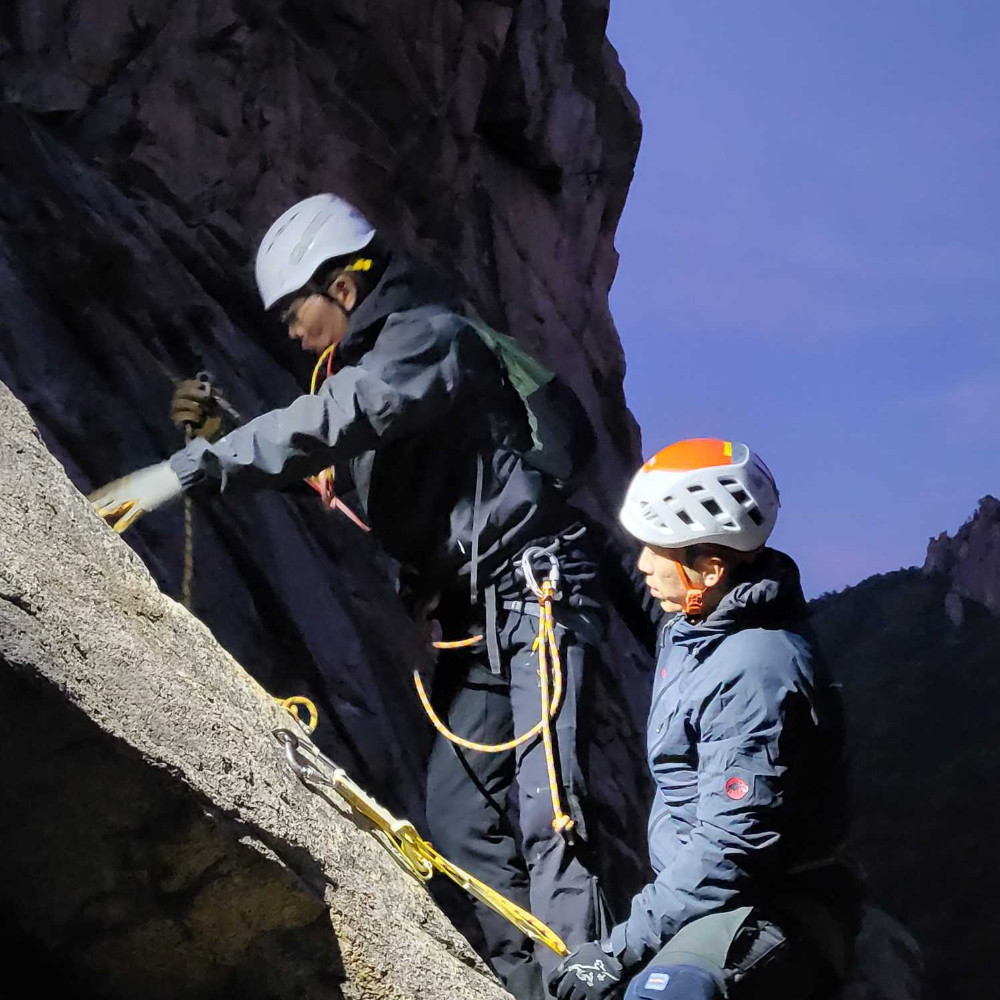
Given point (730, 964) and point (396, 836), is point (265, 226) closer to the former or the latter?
point (396, 836)

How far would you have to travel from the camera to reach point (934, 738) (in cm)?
1602

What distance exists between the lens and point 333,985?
90.7 inches

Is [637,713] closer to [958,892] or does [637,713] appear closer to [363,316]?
[363,316]

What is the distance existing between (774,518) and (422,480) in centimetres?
108

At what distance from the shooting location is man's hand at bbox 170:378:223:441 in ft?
13.1

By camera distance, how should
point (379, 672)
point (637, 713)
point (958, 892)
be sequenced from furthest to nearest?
point (958, 892)
point (637, 713)
point (379, 672)

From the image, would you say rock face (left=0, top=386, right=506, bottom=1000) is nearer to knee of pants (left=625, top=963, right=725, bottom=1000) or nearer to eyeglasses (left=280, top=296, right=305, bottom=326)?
knee of pants (left=625, top=963, right=725, bottom=1000)

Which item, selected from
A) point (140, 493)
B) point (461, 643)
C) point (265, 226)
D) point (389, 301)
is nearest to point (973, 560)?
point (265, 226)

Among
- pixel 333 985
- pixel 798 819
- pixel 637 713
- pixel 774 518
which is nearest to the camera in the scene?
pixel 333 985

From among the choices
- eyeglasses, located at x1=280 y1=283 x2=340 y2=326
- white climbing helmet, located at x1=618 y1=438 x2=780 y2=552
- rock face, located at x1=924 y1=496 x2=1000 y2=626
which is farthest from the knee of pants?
rock face, located at x1=924 y1=496 x2=1000 y2=626

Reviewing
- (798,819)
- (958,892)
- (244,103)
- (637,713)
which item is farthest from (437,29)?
(958,892)

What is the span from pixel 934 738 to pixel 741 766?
14.7 meters

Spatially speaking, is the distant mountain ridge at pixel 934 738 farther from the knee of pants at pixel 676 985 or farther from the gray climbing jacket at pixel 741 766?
the knee of pants at pixel 676 985

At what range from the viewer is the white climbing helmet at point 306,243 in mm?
3764
